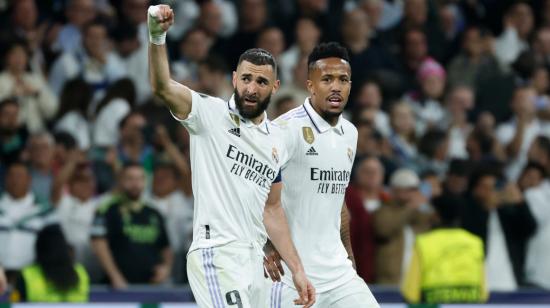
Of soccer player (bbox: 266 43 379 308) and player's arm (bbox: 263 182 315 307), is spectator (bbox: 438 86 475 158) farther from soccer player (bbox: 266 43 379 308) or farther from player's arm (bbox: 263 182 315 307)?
player's arm (bbox: 263 182 315 307)

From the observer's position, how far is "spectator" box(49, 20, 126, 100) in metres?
13.9

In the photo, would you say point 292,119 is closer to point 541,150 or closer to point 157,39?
point 157,39

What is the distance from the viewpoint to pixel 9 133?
13039 mm

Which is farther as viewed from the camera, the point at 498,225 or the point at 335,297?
the point at 498,225

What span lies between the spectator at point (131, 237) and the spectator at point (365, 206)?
1762 mm

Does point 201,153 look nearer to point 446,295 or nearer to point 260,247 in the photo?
point 260,247

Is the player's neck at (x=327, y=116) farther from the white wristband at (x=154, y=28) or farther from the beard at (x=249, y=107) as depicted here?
the white wristband at (x=154, y=28)

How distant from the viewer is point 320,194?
870 centimetres

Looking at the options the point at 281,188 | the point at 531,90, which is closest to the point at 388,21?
the point at 531,90

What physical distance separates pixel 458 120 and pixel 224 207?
7.51 meters

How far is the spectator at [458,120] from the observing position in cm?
1478

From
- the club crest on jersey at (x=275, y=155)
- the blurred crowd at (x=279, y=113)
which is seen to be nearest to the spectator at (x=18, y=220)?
the blurred crowd at (x=279, y=113)

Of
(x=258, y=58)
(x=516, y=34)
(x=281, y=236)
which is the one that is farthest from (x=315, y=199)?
(x=516, y=34)

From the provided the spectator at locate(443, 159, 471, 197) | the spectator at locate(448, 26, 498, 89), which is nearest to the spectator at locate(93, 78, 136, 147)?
Answer: the spectator at locate(443, 159, 471, 197)
